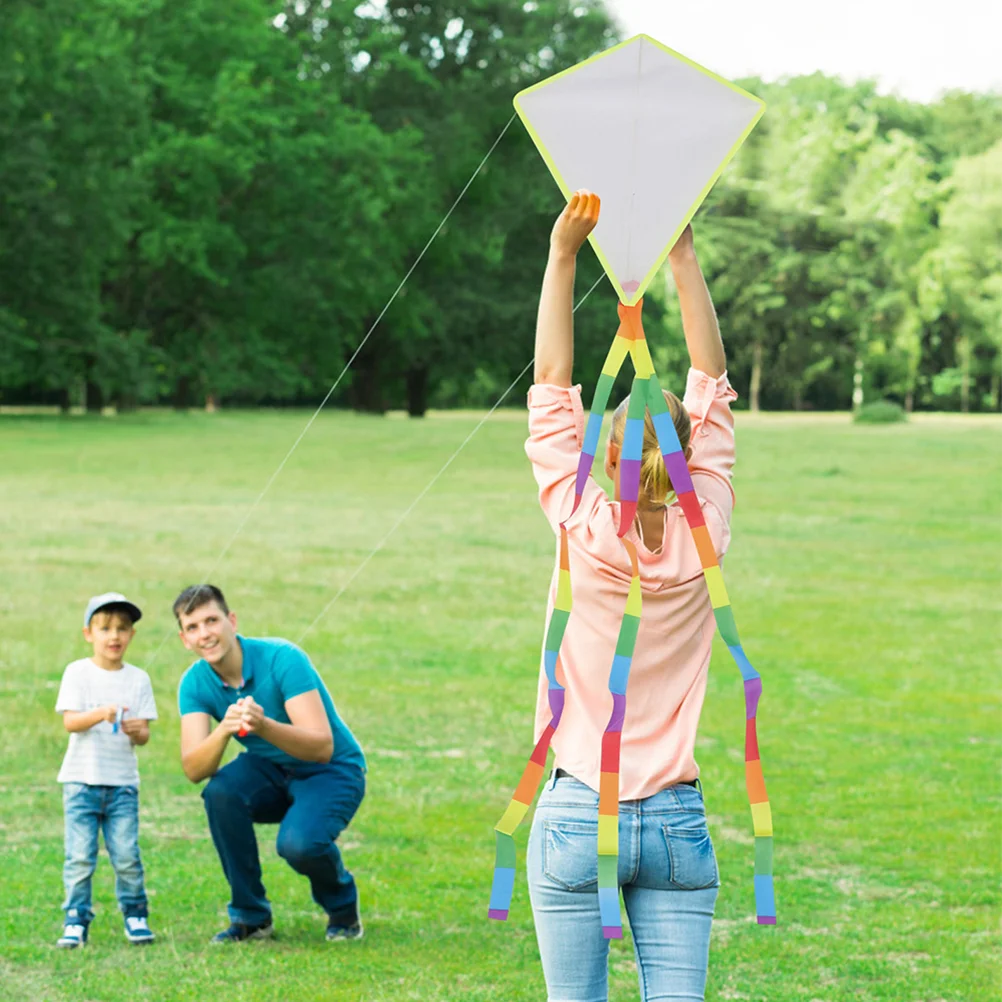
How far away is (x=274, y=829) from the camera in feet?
24.4

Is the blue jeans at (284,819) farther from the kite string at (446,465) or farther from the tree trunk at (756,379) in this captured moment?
the tree trunk at (756,379)

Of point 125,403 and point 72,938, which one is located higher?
point 125,403

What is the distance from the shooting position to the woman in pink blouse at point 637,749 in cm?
282

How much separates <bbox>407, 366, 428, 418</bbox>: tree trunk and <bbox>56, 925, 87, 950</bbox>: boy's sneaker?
5313 centimetres

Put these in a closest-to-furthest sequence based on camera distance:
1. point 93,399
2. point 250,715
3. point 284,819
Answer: point 250,715 → point 284,819 → point 93,399

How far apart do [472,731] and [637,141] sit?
265 inches

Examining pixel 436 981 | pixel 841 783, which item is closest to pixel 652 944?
pixel 436 981

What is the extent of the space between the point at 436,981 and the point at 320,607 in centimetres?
924

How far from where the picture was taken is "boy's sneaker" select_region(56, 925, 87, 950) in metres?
5.39

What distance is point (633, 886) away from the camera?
113 inches

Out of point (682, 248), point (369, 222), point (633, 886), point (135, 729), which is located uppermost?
point (369, 222)

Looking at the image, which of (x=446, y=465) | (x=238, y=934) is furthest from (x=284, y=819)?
(x=446, y=465)

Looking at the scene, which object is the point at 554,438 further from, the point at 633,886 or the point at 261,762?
the point at 261,762

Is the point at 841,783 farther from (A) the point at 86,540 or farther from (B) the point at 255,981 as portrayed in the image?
(A) the point at 86,540
